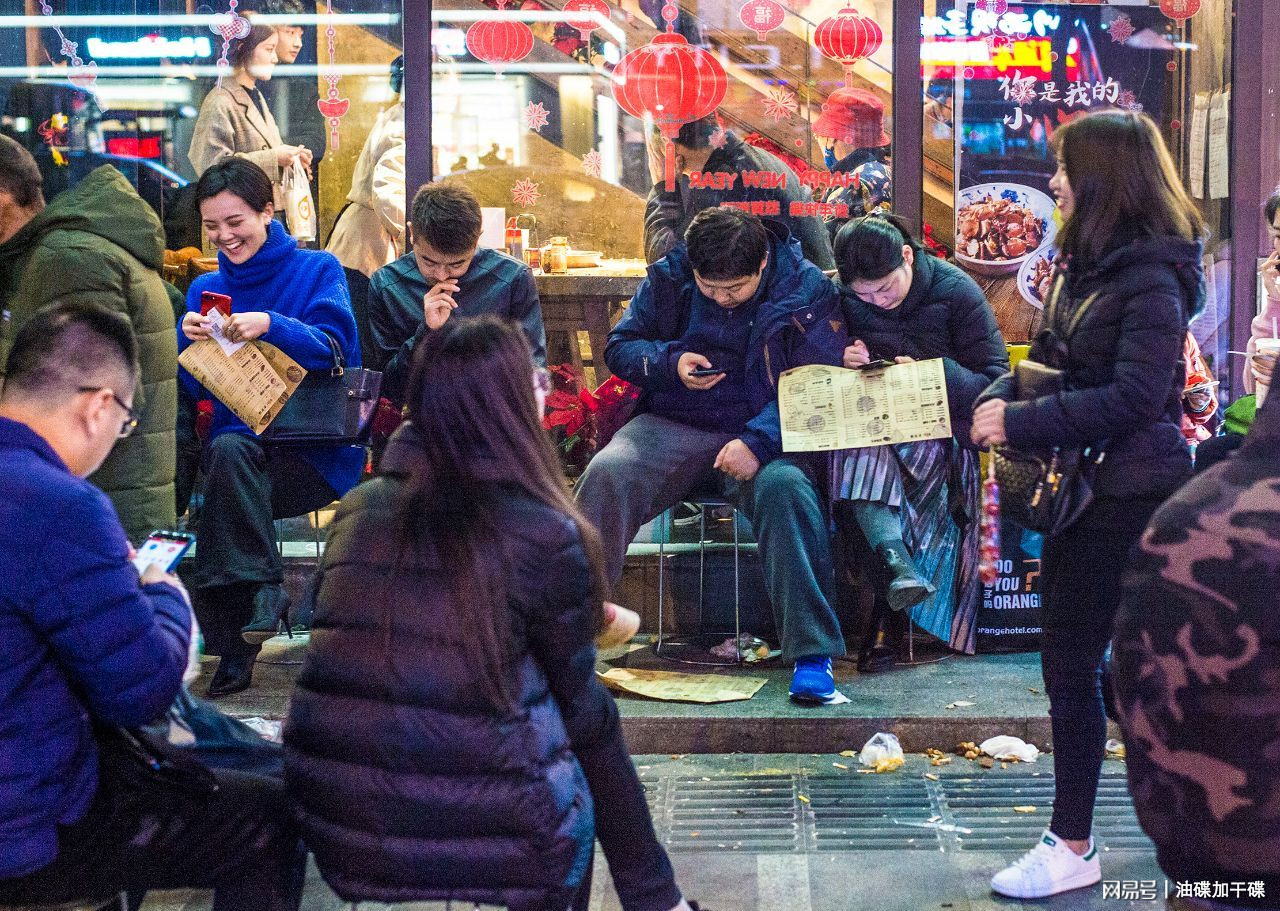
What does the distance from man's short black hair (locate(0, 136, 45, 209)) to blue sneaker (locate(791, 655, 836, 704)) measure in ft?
10.2

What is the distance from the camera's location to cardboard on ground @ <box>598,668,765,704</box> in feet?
17.2

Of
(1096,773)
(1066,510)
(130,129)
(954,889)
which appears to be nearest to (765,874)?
(954,889)

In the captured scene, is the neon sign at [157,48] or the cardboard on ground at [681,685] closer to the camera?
the cardboard on ground at [681,685]

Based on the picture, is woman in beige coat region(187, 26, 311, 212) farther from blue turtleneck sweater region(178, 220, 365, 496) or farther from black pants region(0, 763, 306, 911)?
black pants region(0, 763, 306, 911)

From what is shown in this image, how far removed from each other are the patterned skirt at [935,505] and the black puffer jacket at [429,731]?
2786 millimetres

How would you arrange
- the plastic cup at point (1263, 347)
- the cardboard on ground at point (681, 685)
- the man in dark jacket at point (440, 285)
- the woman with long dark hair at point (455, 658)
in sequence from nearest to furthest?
the woman with long dark hair at point (455, 658) → the plastic cup at point (1263, 347) → the cardboard on ground at point (681, 685) → the man in dark jacket at point (440, 285)

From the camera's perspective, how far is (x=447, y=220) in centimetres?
566

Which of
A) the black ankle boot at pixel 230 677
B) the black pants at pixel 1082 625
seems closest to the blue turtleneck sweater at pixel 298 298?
the black ankle boot at pixel 230 677

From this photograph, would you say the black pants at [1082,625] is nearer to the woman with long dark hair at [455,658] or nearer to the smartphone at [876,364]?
the woman with long dark hair at [455,658]

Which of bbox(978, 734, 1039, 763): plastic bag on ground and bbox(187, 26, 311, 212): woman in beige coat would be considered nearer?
bbox(978, 734, 1039, 763): plastic bag on ground

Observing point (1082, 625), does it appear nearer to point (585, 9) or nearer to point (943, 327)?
point (943, 327)

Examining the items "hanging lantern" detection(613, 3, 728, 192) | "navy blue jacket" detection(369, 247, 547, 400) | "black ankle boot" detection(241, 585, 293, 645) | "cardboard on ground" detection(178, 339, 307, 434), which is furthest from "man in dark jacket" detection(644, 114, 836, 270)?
"black ankle boot" detection(241, 585, 293, 645)

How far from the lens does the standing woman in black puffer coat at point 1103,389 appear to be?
11.6 ft

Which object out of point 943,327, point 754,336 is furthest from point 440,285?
point 943,327
